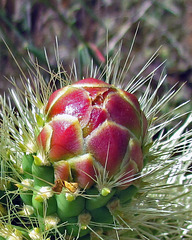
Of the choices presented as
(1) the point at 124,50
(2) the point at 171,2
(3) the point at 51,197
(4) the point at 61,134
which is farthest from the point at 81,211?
(2) the point at 171,2

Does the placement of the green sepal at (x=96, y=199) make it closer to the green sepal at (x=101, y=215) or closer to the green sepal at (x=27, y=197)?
the green sepal at (x=101, y=215)

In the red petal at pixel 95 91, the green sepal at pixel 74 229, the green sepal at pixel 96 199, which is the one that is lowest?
the green sepal at pixel 74 229

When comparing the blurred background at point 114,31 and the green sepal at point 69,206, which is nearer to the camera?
the green sepal at point 69,206

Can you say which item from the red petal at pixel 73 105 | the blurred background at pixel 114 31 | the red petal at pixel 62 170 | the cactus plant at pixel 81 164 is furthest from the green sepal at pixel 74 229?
the blurred background at pixel 114 31

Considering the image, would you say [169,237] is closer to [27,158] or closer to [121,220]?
[121,220]

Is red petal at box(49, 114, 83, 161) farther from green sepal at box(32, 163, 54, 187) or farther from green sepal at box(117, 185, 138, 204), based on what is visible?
green sepal at box(117, 185, 138, 204)

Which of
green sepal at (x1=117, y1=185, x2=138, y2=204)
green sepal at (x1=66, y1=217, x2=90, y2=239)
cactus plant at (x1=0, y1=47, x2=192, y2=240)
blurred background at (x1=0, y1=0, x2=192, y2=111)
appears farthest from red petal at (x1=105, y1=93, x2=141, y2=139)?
blurred background at (x1=0, y1=0, x2=192, y2=111)
